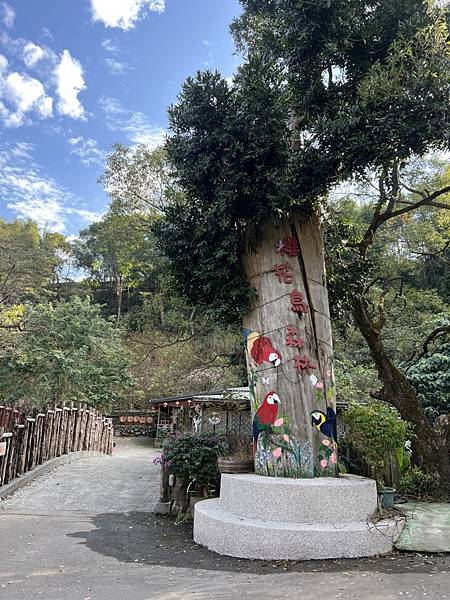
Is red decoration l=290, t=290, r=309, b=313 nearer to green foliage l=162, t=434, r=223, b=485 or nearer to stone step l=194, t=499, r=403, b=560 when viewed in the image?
green foliage l=162, t=434, r=223, b=485

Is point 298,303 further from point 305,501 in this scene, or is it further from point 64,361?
point 64,361

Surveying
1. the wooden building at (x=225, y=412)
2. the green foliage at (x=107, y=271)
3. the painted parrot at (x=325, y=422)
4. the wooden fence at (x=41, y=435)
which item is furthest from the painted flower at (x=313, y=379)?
the green foliage at (x=107, y=271)

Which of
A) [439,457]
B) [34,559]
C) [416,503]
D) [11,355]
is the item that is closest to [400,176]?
[439,457]

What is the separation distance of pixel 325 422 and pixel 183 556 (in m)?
2.23

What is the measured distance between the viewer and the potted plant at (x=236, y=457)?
19.7ft

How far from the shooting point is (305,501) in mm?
4973

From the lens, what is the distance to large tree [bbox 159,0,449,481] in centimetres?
569

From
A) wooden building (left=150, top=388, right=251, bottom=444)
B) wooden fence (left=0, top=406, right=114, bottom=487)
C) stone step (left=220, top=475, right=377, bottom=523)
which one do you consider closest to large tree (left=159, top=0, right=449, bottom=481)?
stone step (left=220, top=475, right=377, bottom=523)

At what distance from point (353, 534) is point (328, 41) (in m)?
5.78

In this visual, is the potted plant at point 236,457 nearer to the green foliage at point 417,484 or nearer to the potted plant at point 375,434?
the potted plant at point 375,434

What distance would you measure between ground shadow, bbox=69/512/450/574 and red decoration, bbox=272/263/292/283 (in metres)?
3.23

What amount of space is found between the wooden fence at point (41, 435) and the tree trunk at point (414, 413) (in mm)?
6351

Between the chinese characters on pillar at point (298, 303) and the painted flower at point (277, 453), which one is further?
the chinese characters on pillar at point (298, 303)

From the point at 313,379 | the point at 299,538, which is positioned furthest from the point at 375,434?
the point at 299,538
